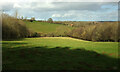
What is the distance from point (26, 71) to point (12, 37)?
9.38 metres

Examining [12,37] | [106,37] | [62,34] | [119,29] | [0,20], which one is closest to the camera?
[0,20]

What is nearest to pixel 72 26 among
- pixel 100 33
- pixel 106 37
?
pixel 100 33

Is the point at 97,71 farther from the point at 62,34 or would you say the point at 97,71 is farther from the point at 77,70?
the point at 62,34

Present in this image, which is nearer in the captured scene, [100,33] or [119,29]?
[119,29]

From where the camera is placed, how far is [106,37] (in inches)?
1071

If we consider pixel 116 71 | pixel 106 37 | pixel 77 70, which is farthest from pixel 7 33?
pixel 106 37

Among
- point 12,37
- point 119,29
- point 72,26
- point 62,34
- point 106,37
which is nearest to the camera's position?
point 12,37

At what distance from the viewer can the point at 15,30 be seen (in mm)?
13875

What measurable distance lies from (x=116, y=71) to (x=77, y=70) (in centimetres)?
166

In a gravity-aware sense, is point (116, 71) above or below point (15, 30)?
below

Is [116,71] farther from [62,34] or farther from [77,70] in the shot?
[62,34]

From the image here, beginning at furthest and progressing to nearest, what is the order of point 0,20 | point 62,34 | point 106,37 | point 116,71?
1. point 62,34
2. point 106,37
3. point 0,20
4. point 116,71

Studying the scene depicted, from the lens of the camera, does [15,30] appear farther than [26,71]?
Yes

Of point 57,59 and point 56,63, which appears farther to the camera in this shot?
point 57,59
